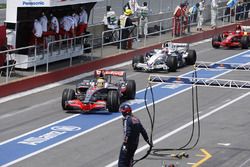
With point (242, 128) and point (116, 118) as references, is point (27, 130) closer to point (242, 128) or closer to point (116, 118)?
point (116, 118)

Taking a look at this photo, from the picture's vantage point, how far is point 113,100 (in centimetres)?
2659

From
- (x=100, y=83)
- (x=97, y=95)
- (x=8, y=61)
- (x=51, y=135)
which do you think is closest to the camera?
(x=51, y=135)

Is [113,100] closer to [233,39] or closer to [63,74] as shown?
[63,74]

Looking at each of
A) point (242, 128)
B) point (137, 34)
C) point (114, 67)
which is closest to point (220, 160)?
point (242, 128)

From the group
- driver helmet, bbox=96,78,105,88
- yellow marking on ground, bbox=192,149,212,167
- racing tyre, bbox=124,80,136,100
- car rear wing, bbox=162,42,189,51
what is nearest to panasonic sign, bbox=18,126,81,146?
driver helmet, bbox=96,78,105,88

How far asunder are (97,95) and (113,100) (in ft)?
2.92

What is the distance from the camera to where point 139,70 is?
35312 millimetres

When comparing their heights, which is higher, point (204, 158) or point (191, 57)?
point (191, 57)

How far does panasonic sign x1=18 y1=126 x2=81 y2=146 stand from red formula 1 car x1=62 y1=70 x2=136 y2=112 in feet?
5.53

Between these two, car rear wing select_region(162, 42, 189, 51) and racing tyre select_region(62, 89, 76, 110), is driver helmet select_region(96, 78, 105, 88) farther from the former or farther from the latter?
car rear wing select_region(162, 42, 189, 51)

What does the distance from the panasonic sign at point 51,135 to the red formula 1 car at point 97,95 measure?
1.69 m

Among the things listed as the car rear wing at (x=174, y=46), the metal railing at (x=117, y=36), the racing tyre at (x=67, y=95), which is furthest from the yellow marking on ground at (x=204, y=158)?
the metal railing at (x=117, y=36)

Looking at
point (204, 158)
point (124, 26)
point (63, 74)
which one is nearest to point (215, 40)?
point (124, 26)

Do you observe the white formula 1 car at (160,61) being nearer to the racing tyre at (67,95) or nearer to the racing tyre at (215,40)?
the racing tyre at (215,40)
